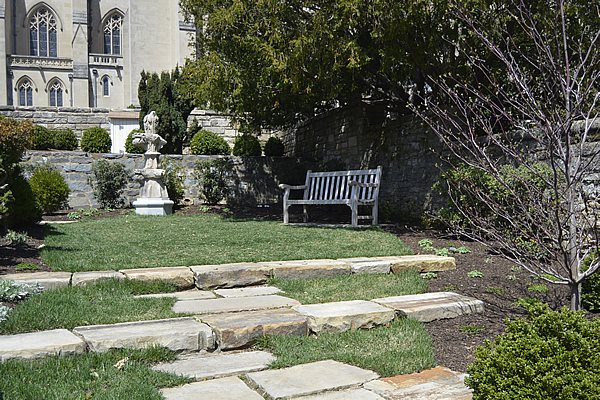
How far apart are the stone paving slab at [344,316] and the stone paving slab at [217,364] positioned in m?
0.48

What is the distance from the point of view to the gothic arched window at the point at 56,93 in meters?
35.8

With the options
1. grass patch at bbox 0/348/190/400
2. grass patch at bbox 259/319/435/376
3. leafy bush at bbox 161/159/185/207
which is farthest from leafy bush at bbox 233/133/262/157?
grass patch at bbox 0/348/190/400

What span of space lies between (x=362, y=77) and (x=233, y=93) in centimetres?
250

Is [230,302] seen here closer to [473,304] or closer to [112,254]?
[473,304]

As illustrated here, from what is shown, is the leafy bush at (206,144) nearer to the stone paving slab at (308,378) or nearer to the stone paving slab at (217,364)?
the stone paving slab at (217,364)

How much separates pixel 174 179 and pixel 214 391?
36.4 ft

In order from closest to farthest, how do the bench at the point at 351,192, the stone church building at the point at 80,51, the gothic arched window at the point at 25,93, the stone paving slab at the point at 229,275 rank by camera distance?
the stone paving slab at the point at 229,275, the bench at the point at 351,192, the gothic arched window at the point at 25,93, the stone church building at the point at 80,51

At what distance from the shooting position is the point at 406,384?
2.78 metres

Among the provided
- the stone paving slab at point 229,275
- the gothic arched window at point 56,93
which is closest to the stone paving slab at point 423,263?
the stone paving slab at point 229,275

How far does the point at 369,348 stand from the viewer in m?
3.36

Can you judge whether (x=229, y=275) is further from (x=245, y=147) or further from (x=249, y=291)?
(x=245, y=147)

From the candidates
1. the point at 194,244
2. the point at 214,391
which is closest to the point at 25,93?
the point at 194,244

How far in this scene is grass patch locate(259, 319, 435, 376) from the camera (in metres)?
3.06

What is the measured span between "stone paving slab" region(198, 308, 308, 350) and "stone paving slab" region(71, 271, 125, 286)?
132 centimetres
